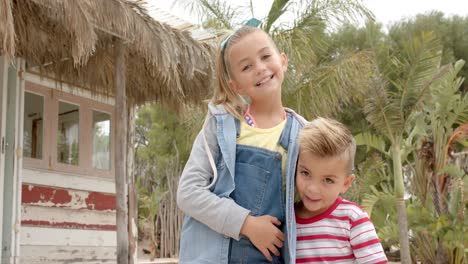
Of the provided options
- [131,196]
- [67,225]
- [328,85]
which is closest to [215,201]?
[67,225]

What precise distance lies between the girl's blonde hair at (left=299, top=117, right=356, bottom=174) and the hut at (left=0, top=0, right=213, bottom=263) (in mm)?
3789

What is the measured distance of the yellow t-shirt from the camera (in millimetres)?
1850

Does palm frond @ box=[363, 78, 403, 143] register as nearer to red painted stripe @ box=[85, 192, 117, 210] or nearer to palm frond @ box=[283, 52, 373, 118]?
palm frond @ box=[283, 52, 373, 118]

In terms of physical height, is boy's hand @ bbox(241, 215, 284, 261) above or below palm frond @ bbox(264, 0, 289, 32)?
below

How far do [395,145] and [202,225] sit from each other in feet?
30.9

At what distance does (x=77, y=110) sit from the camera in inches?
296

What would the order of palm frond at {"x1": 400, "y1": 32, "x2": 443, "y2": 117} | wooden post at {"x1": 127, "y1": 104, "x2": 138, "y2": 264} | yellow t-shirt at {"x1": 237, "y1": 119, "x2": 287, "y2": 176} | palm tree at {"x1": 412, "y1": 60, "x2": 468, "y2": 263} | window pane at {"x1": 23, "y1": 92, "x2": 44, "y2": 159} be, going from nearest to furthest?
yellow t-shirt at {"x1": 237, "y1": 119, "x2": 287, "y2": 176} < window pane at {"x1": 23, "y1": 92, "x2": 44, "y2": 159} < wooden post at {"x1": 127, "y1": 104, "x2": 138, "y2": 264} < palm frond at {"x1": 400, "y1": 32, "x2": 443, "y2": 117} < palm tree at {"x1": 412, "y1": 60, "x2": 468, "y2": 263}

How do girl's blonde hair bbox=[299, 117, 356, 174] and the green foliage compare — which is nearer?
girl's blonde hair bbox=[299, 117, 356, 174]

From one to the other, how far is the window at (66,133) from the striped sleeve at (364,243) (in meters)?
5.59

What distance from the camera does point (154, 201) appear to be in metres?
20.1

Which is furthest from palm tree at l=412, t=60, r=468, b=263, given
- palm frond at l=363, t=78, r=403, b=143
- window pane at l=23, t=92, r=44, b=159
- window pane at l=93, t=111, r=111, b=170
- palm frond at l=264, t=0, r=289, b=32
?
window pane at l=23, t=92, r=44, b=159

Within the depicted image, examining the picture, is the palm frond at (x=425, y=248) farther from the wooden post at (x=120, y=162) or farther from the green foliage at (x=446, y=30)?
the wooden post at (x=120, y=162)

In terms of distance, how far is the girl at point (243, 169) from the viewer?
1.71 m

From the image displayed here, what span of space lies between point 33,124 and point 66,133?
512 millimetres
